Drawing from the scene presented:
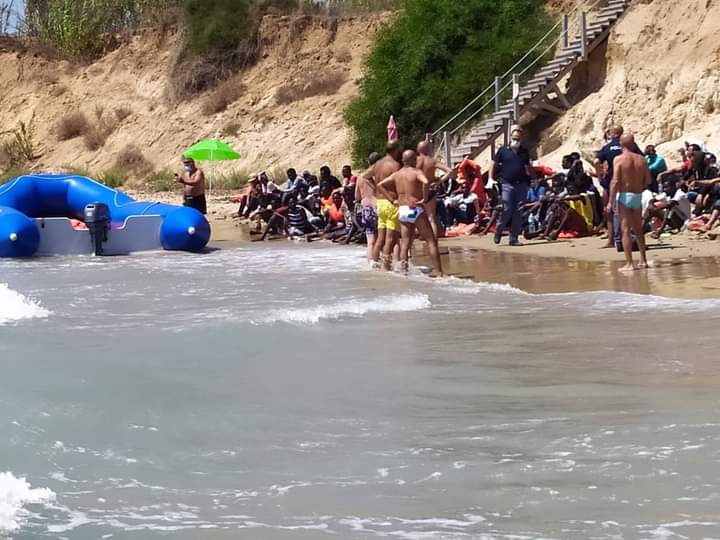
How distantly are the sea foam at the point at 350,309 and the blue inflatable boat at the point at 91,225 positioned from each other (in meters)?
7.37

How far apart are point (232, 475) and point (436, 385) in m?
1.91

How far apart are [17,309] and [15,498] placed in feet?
19.9

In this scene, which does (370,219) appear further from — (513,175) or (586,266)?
(586,266)

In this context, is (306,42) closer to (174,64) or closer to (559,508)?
(174,64)

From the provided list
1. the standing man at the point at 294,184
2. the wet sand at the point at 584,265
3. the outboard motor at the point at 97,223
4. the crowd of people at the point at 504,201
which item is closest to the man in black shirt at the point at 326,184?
the crowd of people at the point at 504,201

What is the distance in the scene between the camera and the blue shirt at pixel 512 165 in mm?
15258

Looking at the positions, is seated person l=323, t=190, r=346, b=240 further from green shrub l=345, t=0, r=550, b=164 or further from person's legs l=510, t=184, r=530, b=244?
green shrub l=345, t=0, r=550, b=164

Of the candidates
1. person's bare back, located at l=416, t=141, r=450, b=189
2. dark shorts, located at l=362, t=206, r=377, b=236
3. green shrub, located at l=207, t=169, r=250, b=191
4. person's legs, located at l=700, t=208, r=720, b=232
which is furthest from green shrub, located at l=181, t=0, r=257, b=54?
person's legs, located at l=700, t=208, r=720, b=232

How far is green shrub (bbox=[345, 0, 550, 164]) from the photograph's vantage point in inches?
1020

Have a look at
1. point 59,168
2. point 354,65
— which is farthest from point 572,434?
point 59,168

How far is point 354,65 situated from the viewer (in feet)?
120

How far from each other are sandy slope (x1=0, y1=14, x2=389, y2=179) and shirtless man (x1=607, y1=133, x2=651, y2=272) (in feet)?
64.2

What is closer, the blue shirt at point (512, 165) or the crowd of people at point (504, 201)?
the crowd of people at point (504, 201)

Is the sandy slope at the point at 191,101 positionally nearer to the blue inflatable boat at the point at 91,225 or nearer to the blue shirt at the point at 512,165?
the blue inflatable boat at the point at 91,225
